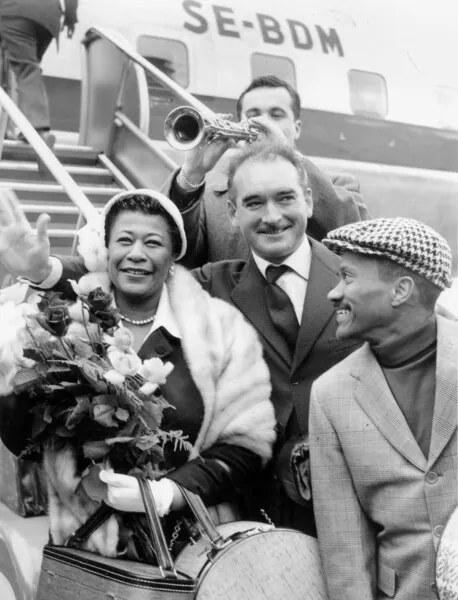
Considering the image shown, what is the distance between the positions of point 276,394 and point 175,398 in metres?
0.36

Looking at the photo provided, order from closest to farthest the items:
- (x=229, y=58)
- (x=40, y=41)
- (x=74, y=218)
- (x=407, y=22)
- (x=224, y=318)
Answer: (x=224, y=318) → (x=74, y=218) → (x=40, y=41) → (x=229, y=58) → (x=407, y=22)

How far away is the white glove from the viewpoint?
2.17 meters


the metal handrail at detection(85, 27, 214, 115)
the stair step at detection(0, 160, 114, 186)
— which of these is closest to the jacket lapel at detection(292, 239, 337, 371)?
the metal handrail at detection(85, 27, 214, 115)

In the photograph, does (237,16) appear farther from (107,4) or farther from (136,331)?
(136,331)

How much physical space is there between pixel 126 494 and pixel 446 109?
9503mm

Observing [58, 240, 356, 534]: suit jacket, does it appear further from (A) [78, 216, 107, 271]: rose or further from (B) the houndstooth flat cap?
(B) the houndstooth flat cap

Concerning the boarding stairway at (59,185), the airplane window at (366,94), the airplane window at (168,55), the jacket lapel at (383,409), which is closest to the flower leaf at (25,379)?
the jacket lapel at (383,409)

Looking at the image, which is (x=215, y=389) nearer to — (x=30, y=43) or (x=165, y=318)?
(x=165, y=318)

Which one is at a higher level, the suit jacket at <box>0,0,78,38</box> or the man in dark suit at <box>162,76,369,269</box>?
the suit jacket at <box>0,0,78,38</box>

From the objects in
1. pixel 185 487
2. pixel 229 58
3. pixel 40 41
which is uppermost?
pixel 229 58

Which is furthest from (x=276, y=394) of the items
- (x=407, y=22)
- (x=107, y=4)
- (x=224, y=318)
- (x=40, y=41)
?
(x=407, y=22)

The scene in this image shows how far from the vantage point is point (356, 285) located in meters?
2.25

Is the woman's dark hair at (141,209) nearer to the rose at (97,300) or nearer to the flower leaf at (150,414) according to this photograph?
the rose at (97,300)

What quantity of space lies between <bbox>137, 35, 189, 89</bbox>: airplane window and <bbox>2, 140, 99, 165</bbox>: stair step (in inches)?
98.5
